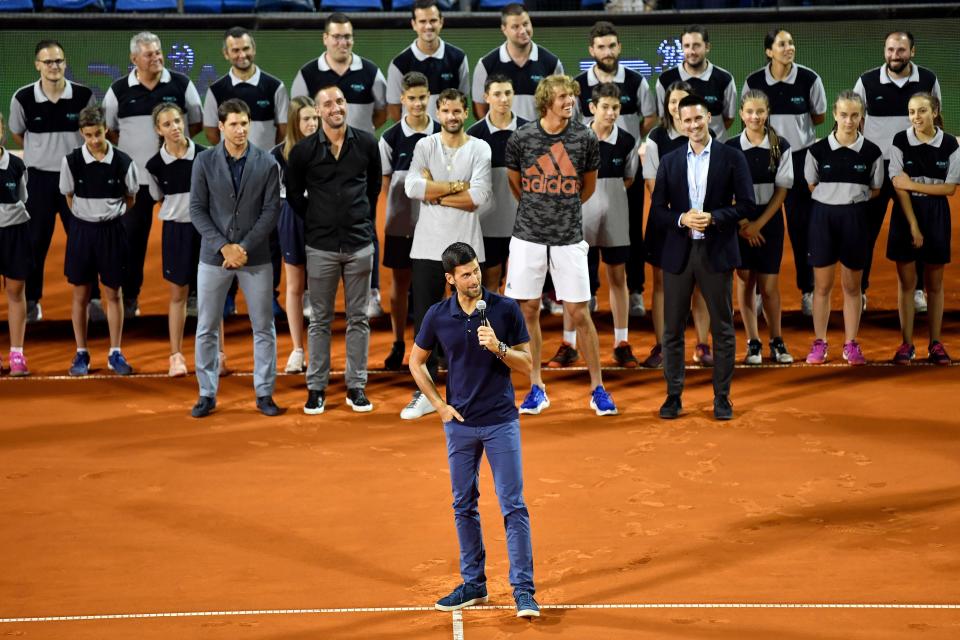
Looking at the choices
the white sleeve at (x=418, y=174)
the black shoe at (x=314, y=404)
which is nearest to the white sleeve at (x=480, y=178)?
the white sleeve at (x=418, y=174)

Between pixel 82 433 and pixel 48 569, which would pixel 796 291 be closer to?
pixel 82 433

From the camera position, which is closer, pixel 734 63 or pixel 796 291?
pixel 796 291

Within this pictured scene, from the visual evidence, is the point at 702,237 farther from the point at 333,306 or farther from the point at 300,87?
the point at 300,87

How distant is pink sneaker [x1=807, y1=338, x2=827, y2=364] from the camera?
11.3 m

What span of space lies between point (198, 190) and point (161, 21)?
8.74 meters

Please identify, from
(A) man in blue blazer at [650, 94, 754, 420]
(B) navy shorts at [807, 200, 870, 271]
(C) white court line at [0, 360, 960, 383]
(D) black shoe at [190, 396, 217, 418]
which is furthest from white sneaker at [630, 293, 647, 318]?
(D) black shoe at [190, 396, 217, 418]

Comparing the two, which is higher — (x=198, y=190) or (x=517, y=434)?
(x=198, y=190)

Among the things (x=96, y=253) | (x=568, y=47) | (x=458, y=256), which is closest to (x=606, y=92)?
(x=96, y=253)

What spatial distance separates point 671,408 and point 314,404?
265cm

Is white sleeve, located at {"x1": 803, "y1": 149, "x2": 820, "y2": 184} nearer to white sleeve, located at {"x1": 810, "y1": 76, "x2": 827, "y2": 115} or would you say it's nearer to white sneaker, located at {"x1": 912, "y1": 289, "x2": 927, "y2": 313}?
white sleeve, located at {"x1": 810, "y1": 76, "x2": 827, "y2": 115}

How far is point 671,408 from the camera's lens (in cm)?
983

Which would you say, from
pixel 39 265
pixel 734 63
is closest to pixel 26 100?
pixel 39 265

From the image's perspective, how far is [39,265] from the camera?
1285 centimetres

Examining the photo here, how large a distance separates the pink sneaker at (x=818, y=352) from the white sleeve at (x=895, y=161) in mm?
1490
